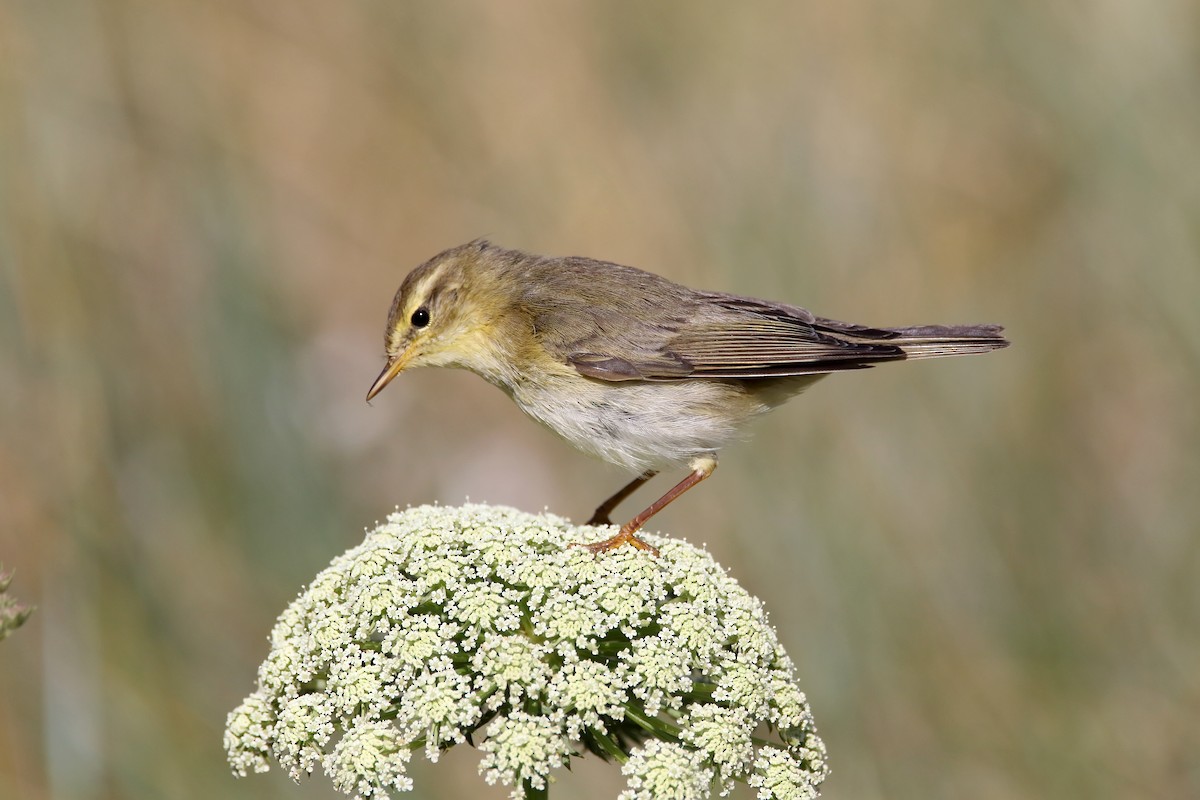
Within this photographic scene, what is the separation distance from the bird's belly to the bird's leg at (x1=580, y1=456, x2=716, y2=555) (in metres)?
0.04

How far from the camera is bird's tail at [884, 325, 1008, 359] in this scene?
4.05 m

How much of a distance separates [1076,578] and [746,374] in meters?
2.27

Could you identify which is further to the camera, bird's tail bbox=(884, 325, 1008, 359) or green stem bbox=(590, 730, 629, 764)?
bird's tail bbox=(884, 325, 1008, 359)

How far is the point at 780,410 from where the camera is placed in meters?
5.36

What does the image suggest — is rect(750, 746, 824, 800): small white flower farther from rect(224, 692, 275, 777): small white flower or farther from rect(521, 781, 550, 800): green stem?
rect(224, 692, 275, 777): small white flower

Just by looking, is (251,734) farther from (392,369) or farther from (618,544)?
(392,369)

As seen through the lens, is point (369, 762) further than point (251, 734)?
No

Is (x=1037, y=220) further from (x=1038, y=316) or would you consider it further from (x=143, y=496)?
(x=143, y=496)

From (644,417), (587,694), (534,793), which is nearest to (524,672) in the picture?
(587,694)

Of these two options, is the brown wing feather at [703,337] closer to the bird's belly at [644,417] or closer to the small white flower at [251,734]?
the bird's belly at [644,417]

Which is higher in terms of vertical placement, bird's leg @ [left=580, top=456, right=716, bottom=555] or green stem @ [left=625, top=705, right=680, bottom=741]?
bird's leg @ [left=580, top=456, right=716, bottom=555]

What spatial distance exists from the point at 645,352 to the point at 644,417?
9.7 inches

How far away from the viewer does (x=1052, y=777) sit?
4711mm

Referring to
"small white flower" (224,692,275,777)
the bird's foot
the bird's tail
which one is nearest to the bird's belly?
the bird's tail
